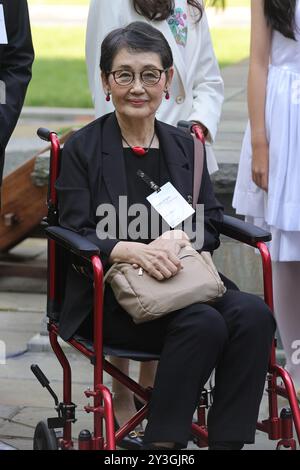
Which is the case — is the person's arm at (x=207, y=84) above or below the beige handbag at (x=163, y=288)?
above

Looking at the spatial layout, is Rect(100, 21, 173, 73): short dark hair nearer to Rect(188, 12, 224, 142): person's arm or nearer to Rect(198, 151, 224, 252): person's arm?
Rect(198, 151, 224, 252): person's arm

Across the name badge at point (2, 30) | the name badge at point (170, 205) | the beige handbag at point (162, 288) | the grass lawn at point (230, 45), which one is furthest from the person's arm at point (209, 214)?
the grass lawn at point (230, 45)

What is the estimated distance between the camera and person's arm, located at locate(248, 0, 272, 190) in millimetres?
4449

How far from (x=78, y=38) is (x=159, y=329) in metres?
17.8

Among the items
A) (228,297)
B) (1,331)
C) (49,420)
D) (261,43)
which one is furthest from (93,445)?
(1,331)

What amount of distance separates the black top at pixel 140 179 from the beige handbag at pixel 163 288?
0.19 metres

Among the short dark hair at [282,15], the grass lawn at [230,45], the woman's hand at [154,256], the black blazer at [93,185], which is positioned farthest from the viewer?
the grass lawn at [230,45]

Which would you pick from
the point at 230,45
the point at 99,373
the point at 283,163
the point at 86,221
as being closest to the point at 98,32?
the point at 283,163

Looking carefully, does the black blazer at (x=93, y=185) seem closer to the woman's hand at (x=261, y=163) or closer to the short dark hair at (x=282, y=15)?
the woman's hand at (x=261, y=163)

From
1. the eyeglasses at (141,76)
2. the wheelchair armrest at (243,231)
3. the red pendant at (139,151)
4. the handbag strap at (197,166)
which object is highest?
the eyeglasses at (141,76)

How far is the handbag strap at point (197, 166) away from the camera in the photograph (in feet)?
12.9

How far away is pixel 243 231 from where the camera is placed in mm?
3887

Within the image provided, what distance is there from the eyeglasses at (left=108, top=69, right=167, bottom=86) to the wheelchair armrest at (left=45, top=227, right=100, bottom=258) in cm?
54

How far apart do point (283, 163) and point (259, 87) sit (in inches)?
12.2
